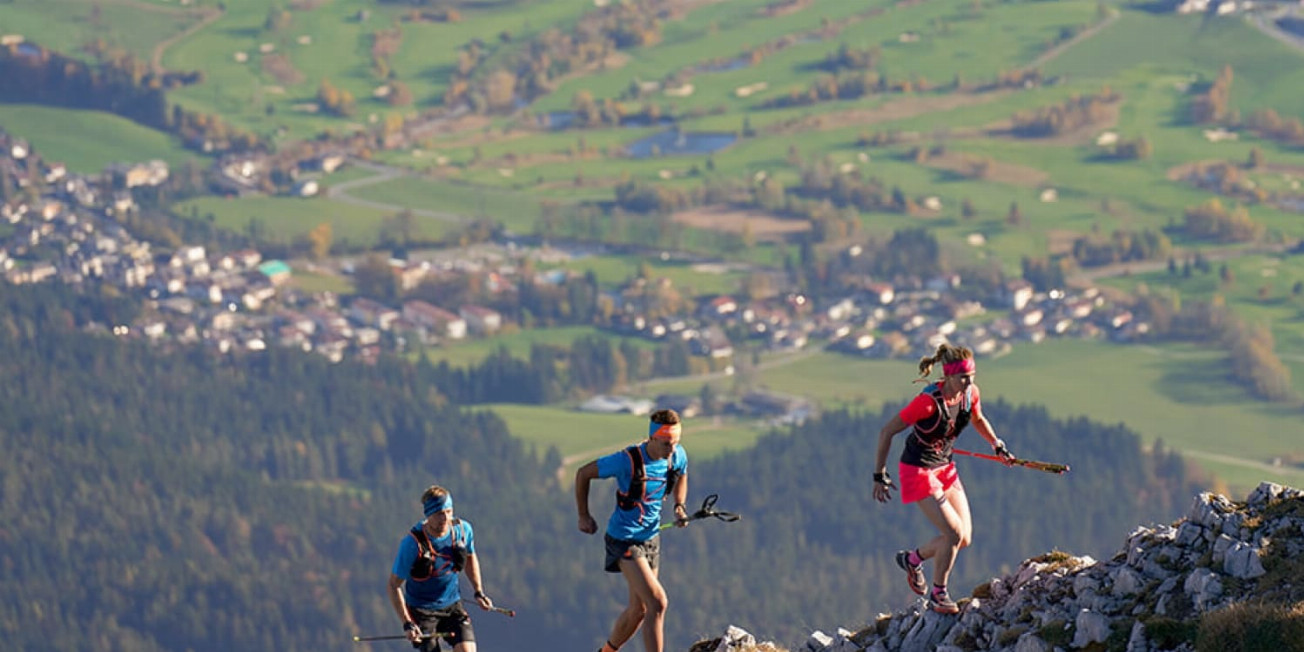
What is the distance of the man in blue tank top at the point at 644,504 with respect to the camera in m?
27.6

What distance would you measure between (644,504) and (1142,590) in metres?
6.30

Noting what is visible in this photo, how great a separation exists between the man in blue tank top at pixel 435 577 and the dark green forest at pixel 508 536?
124 metres

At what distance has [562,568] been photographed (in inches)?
6614

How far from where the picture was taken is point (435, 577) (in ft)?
90.9

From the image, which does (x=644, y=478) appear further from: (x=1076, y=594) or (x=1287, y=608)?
(x=1287, y=608)

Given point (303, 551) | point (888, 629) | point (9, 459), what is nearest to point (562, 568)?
point (303, 551)

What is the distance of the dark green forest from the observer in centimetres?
16388

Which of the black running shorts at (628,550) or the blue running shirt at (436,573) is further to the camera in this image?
the black running shorts at (628,550)

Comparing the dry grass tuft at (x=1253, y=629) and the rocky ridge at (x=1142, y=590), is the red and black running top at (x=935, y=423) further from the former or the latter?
the dry grass tuft at (x=1253, y=629)

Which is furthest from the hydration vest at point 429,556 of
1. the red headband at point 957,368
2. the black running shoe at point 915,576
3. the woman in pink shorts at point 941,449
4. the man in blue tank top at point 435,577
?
the red headband at point 957,368

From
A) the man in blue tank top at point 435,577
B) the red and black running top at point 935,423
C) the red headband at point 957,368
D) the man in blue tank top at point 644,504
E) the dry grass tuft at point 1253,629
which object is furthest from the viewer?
Result: the red and black running top at point 935,423

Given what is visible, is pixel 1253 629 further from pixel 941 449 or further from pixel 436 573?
pixel 436 573

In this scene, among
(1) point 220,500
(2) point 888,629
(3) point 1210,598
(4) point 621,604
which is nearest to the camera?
(3) point 1210,598

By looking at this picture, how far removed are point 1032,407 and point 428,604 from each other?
166m
